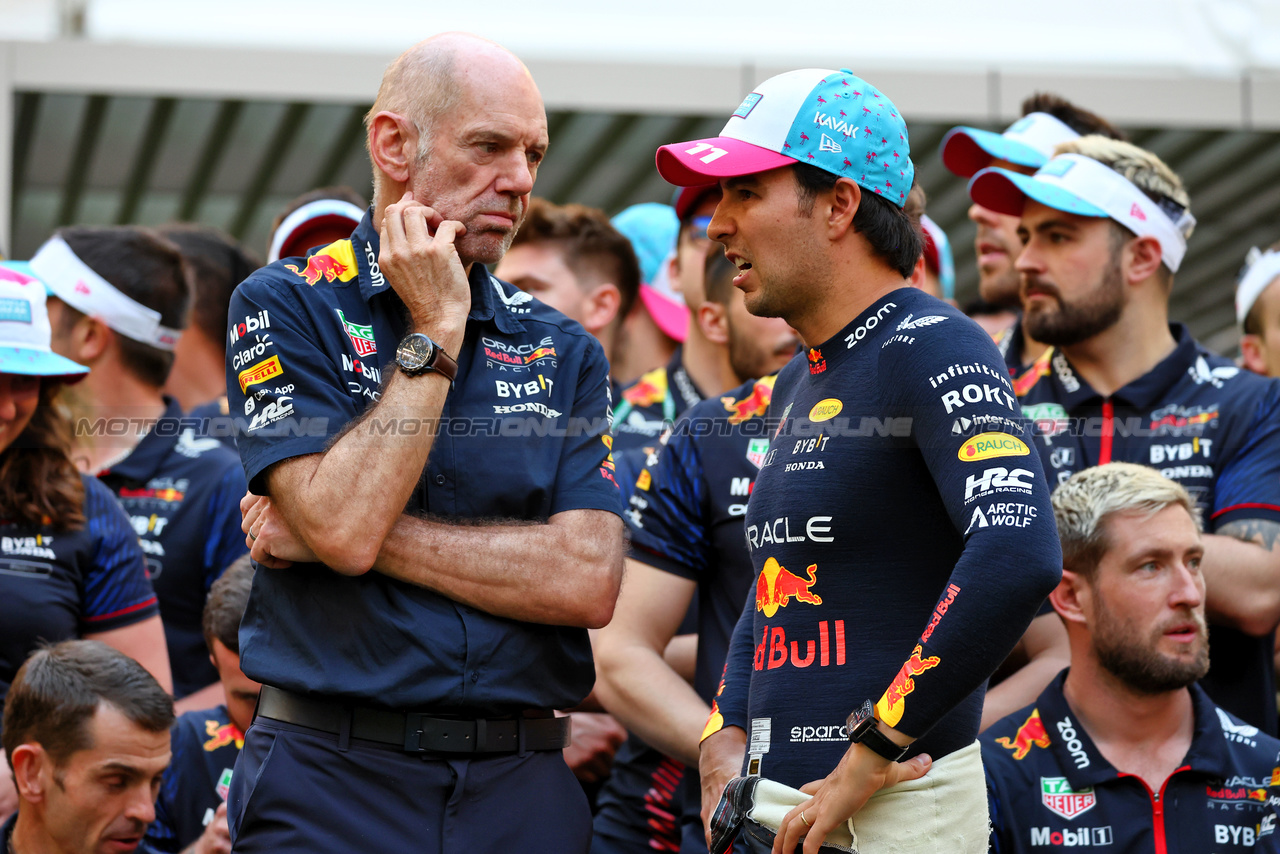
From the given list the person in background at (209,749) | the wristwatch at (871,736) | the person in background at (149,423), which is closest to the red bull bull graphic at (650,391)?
the person in background at (149,423)

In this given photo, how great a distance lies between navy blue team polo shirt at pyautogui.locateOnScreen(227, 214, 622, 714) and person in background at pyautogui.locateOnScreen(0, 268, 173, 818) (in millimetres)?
1430

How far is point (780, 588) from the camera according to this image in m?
2.45

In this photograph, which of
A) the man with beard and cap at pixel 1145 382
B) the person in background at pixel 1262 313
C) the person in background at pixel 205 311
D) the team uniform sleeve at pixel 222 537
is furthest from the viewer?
the person in background at pixel 205 311

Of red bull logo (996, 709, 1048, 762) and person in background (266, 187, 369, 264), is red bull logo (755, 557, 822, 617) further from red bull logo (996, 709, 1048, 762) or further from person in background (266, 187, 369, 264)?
person in background (266, 187, 369, 264)

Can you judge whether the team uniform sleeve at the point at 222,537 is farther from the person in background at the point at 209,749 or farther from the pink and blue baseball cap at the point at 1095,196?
the pink and blue baseball cap at the point at 1095,196

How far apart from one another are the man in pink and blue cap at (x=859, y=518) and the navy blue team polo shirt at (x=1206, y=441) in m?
1.45

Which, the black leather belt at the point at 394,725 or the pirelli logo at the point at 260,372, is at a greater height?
the pirelli logo at the point at 260,372

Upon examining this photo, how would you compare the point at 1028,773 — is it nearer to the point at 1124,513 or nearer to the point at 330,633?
the point at 1124,513

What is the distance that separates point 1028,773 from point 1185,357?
1479mm

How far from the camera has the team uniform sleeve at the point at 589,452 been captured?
108 inches

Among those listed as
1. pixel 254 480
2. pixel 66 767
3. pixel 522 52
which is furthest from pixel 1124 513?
pixel 522 52

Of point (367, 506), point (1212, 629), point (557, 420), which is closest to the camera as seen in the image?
point (367, 506)

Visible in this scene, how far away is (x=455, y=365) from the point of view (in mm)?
2562

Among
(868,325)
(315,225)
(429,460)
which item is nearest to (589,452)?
(429,460)
